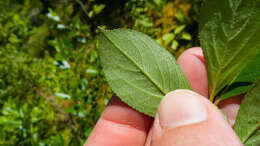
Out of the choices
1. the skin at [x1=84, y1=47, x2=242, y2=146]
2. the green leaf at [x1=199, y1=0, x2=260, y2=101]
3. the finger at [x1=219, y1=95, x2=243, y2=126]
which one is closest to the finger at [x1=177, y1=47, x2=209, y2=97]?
the skin at [x1=84, y1=47, x2=242, y2=146]

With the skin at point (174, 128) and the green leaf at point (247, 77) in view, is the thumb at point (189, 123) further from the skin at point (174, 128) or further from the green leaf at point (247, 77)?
the green leaf at point (247, 77)

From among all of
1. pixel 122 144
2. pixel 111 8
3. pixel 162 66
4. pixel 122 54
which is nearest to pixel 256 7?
pixel 162 66

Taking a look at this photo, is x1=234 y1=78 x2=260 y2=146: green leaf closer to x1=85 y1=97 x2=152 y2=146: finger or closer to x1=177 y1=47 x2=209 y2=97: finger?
x1=177 y1=47 x2=209 y2=97: finger

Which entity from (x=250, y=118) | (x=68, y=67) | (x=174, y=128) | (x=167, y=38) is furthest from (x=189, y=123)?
(x=68, y=67)

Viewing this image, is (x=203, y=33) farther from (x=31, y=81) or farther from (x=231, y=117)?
(x=31, y=81)

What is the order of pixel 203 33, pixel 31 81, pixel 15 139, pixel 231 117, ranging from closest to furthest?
pixel 203 33
pixel 231 117
pixel 15 139
pixel 31 81

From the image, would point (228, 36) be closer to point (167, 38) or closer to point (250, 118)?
point (250, 118)

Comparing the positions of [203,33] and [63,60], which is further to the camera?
[63,60]
